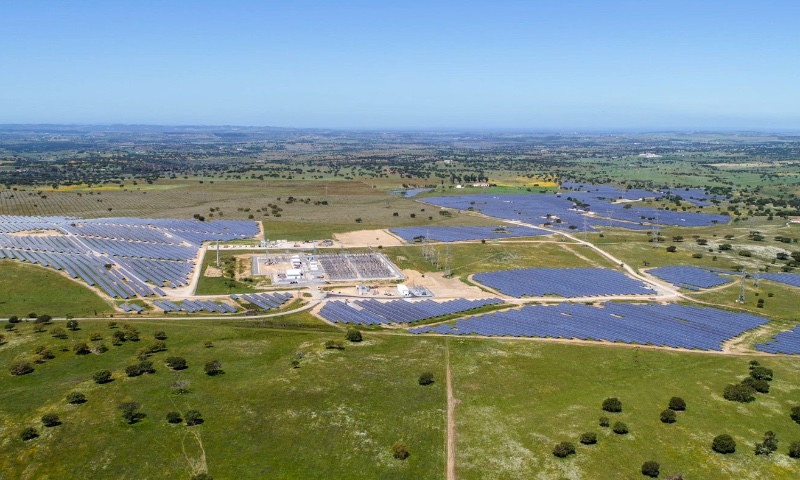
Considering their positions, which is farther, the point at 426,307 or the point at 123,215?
the point at 123,215

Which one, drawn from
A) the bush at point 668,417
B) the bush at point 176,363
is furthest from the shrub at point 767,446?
the bush at point 176,363

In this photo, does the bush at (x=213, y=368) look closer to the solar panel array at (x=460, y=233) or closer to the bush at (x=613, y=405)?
the bush at (x=613, y=405)

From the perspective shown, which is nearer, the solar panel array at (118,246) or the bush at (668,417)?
the bush at (668,417)

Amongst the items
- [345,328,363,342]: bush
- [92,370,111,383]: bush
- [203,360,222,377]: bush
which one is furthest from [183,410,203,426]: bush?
[345,328,363,342]: bush

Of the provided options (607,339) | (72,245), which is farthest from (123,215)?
(607,339)

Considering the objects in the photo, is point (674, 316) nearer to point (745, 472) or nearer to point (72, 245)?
point (745, 472)

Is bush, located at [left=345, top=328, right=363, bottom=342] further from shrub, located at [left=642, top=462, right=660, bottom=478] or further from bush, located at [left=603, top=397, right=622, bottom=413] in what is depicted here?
shrub, located at [left=642, top=462, right=660, bottom=478]
